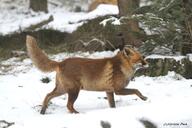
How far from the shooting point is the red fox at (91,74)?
871 cm

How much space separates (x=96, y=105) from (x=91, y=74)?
74 centimetres

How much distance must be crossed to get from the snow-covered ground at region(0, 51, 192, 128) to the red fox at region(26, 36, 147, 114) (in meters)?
0.29

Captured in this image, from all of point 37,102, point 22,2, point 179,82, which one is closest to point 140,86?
point 179,82

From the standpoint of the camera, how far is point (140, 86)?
10.5m

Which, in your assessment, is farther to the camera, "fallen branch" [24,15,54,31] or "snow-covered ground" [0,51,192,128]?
"fallen branch" [24,15,54,31]

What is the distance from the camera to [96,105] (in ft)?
30.3

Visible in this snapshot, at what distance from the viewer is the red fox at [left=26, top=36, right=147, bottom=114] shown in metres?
8.71

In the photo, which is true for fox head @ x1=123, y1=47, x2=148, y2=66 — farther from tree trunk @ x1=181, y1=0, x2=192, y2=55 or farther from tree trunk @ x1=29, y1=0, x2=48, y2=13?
tree trunk @ x1=29, y1=0, x2=48, y2=13

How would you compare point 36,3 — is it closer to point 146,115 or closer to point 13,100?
point 13,100

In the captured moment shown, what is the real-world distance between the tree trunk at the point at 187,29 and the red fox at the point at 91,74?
96.6 inches

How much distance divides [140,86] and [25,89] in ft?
7.45

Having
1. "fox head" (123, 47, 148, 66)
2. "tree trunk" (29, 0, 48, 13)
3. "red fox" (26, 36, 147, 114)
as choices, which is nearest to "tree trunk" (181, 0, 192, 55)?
"fox head" (123, 47, 148, 66)

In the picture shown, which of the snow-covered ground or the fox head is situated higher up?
the fox head

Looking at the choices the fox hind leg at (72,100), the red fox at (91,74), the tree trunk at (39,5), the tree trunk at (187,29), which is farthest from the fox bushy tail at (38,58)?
the tree trunk at (39,5)
